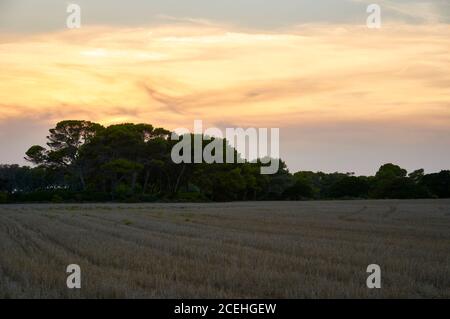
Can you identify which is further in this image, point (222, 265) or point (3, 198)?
point (3, 198)

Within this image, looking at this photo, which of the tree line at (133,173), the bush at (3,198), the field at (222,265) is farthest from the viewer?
the tree line at (133,173)

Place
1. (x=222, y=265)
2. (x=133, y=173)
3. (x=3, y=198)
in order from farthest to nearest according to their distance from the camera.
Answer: (x=133, y=173) → (x=3, y=198) → (x=222, y=265)

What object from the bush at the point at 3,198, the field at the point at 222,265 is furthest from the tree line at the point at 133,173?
the field at the point at 222,265

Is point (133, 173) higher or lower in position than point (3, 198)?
higher

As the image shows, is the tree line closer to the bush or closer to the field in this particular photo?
the bush

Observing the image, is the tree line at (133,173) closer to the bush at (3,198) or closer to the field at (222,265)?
the bush at (3,198)

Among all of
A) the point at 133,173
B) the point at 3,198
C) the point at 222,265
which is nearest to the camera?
the point at 222,265

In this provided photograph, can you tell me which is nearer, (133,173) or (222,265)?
(222,265)

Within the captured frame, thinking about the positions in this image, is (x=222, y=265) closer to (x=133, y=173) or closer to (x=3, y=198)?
(x=3, y=198)

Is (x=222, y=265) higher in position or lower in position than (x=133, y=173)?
lower

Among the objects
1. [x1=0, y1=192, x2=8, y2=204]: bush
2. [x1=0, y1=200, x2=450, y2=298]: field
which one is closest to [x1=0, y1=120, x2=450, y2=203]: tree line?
[x1=0, y1=192, x2=8, y2=204]: bush

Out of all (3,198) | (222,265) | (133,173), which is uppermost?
(133,173)

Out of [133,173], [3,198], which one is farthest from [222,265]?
[133,173]

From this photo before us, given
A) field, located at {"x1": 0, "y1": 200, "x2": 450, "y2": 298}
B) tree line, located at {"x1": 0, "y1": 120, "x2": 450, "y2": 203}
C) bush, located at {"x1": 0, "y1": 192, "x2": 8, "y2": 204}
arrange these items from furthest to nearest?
tree line, located at {"x1": 0, "y1": 120, "x2": 450, "y2": 203} → bush, located at {"x1": 0, "y1": 192, "x2": 8, "y2": 204} → field, located at {"x1": 0, "y1": 200, "x2": 450, "y2": 298}
